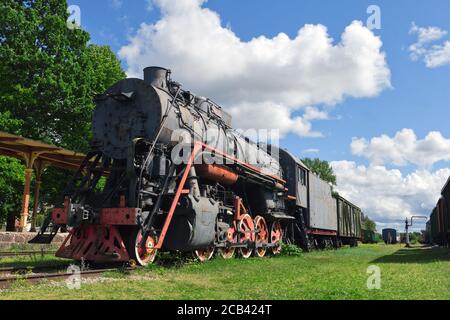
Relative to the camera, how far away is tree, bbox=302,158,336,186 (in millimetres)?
74812

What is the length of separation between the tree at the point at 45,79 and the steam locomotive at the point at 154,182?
11219 millimetres

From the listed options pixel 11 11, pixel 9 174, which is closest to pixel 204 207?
pixel 9 174

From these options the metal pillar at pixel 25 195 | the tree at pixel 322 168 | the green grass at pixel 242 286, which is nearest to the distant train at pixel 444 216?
Answer: the green grass at pixel 242 286

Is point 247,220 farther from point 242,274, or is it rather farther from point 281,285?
A: point 281,285

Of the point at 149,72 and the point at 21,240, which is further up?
the point at 149,72

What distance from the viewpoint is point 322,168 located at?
250 feet

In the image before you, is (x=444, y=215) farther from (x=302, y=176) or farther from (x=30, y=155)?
(x=30, y=155)

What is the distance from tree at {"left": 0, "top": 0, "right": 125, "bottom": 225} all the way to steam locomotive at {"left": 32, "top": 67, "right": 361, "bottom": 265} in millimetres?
11219

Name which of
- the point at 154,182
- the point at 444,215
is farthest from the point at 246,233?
the point at 444,215

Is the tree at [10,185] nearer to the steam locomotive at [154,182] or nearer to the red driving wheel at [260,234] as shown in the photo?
the steam locomotive at [154,182]

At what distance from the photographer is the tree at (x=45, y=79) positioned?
21.6 meters

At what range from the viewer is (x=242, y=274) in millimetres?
8867

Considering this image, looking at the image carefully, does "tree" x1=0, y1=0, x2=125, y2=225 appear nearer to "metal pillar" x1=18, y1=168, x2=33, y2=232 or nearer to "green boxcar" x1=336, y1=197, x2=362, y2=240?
"metal pillar" x1=18, y1=168, x2=33, y2=232
